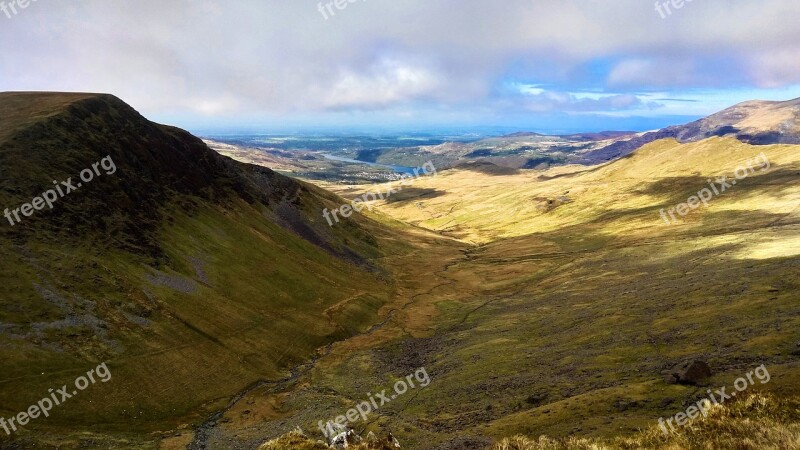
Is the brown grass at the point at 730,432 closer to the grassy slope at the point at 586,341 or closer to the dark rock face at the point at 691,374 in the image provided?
the grassy slope at the point at 586,341

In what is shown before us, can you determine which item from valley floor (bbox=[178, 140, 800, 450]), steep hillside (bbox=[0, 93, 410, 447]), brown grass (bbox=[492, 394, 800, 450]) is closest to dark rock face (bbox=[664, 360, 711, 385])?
valley floor (bbox=[178, 140, 800, 450])

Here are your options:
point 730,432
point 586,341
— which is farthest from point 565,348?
point 730,432

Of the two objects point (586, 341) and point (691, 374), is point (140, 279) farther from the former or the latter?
point (691, 374)

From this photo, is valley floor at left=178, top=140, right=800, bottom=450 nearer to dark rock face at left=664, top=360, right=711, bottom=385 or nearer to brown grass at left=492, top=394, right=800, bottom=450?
dark rock face at left=664, top=360, right=711, bottom=385

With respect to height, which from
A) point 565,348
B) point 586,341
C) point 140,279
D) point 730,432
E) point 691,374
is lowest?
point 565,348

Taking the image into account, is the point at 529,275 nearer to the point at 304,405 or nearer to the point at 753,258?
the point at 753,258

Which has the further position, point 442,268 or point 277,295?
point 442,268

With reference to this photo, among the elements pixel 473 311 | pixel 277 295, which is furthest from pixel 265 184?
pixel 473 311
